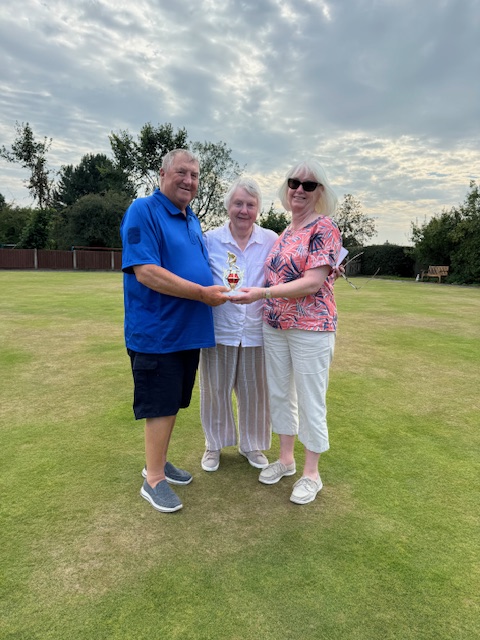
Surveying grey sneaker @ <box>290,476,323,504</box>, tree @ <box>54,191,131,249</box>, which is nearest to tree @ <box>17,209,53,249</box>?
tree @ <box>54,191,131,249</box>

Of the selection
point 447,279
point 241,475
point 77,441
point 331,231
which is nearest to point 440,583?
point 241,475

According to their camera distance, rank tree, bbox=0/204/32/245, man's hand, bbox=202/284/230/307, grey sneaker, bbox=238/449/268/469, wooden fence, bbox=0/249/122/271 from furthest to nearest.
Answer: tree, bbox=0/204/32/245 < wooden fence, bbox=0/249/122/271 < grey sneaker, bbox=238/449/268/469 < man's hand, bbox=202/284/230/307

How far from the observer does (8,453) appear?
10.1 feet

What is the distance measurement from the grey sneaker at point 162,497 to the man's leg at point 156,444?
35mm

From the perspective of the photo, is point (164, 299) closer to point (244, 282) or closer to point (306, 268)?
point (244, 282)

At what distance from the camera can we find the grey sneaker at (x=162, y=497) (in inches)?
98.0

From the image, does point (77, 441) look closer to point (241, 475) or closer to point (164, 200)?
point (241, 475)

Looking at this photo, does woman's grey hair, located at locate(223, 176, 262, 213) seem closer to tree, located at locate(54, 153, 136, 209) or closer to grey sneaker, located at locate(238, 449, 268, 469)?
grey sneaker, located at locate(238, 449, 268, 469)

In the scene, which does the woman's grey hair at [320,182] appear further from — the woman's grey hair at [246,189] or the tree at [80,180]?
the tree at [80,180]

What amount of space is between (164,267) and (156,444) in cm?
104

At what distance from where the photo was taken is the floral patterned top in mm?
2438

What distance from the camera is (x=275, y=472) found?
9.48 feet

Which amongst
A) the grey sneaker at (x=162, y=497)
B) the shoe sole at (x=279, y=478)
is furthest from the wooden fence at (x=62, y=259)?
the grey sneaker at (x=162, y=497)

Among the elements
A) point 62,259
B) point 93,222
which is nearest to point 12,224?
point 93,222
